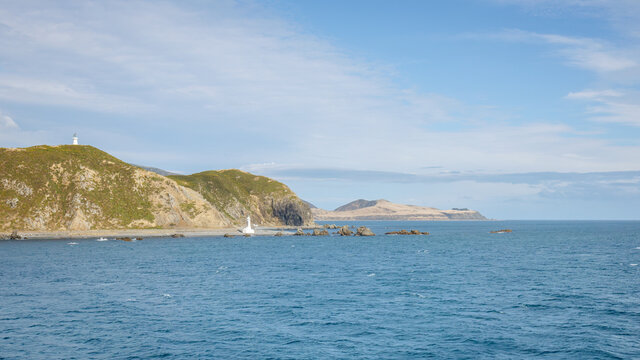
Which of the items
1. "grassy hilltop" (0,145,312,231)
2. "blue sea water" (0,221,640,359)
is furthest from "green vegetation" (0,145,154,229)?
"blue sea water" (0,221,640,359)

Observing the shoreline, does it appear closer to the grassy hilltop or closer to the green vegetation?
the grassy hilltop

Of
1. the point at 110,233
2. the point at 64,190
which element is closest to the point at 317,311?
the point at 110,233

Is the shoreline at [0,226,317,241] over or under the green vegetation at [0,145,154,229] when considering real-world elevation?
under

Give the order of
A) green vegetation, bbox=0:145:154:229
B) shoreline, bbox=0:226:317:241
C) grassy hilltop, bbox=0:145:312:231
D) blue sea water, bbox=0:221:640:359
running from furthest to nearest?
green vegetation, bbox=0:145:154:229
grassy hilltop, bbox=0:145:312:231
shoreline, bbox=0:226:317:241
blue sea water, bbox=0:221:640:359

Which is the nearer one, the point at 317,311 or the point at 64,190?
the point at 317,311

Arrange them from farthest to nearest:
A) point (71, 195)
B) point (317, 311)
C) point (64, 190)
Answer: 1. point (64, 190)
2. point (71, 195)
3. point (317, 311)

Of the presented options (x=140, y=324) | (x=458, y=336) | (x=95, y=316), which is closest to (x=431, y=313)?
(x=458, y=336)

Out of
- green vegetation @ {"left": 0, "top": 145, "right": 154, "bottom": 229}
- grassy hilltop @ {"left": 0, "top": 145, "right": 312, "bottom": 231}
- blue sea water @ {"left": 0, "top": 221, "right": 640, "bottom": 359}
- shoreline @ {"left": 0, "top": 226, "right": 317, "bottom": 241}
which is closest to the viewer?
blue sea water @ {"left": 0, "top": 221, "right": 640, "bottom": 359}

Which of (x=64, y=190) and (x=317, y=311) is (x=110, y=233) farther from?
(x=317, y=311)

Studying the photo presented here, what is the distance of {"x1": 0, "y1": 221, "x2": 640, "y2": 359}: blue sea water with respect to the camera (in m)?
34.3

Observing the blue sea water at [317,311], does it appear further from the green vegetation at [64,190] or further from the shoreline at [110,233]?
the green vegetation at [64,190]

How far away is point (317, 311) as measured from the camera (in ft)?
153

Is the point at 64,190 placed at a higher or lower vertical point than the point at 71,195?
higher

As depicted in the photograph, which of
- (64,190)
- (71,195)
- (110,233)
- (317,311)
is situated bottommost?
(317,311)
